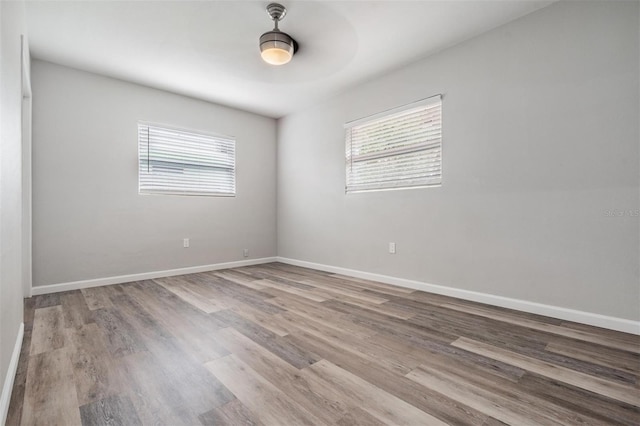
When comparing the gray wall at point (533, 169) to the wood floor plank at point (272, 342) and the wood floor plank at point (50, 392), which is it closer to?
the wood floor plank at point (272, 342)

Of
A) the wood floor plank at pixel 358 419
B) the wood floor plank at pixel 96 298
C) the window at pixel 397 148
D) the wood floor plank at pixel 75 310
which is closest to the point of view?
the wood floor plank at pixel 358 419

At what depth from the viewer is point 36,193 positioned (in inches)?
127

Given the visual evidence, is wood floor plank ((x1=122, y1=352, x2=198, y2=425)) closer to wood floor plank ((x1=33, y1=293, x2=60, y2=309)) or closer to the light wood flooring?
the light wood flooring

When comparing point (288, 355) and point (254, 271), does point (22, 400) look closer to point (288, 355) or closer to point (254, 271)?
point (288, 355)

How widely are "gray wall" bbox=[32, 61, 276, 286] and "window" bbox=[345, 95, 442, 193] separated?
2.04m

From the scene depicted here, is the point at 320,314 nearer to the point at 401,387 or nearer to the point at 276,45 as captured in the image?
the point at 401,387

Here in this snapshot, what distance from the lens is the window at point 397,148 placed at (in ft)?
10.6

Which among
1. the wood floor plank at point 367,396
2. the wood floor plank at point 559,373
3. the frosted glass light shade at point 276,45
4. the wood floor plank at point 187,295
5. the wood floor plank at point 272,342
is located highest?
the frosted glass light shade at point 276,45

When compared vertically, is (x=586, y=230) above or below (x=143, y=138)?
below

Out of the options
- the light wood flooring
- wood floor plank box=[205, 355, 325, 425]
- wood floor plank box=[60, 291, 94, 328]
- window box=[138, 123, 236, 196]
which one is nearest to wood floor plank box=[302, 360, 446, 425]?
the light wood flooring

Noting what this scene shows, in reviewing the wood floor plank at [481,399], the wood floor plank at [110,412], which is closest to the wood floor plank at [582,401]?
the wood floor plank at [481,399]

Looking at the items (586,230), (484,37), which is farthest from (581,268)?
(484,37)

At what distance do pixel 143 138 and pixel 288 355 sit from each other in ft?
11.4

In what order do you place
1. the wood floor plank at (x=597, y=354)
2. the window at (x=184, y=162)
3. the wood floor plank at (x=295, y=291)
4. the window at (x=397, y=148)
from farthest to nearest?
1. the window at (x=184, y=162)
2. the window at (x=397, y=148)
3. the wood floor plank at (x=295, y=291)
4. the wood floor plank at (x=597, y=354)
